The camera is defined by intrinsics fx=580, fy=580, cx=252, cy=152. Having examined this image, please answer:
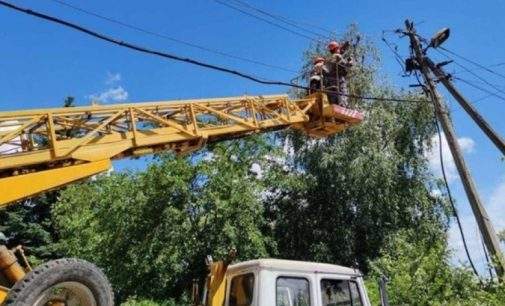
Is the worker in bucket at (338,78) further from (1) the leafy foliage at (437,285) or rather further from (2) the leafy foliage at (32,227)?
(2) the leafy foliage at (32,227)

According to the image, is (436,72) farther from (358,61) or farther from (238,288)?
(238,288)

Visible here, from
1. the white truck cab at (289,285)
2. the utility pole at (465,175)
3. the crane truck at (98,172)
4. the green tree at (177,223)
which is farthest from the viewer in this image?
Answer: the green tree at (177,223)

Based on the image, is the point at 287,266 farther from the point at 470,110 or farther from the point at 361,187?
the point at 361,187

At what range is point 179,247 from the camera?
21.6 metres

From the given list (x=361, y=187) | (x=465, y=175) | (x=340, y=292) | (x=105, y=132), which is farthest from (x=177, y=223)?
(x=340, y=292)

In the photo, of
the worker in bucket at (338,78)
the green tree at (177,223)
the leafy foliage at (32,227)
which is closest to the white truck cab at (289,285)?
the worker in bucket at (338,78)

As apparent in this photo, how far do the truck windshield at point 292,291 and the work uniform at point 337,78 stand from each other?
18.1 ft

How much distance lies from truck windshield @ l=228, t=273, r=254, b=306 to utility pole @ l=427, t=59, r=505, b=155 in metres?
10.2

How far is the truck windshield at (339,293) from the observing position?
268 inches

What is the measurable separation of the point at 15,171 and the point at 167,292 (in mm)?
15792

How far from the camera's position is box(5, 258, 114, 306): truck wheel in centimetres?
531

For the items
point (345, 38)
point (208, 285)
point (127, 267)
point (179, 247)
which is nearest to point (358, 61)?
point (345, 38)

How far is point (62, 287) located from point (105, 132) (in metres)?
2.93

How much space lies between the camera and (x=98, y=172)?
748cm
